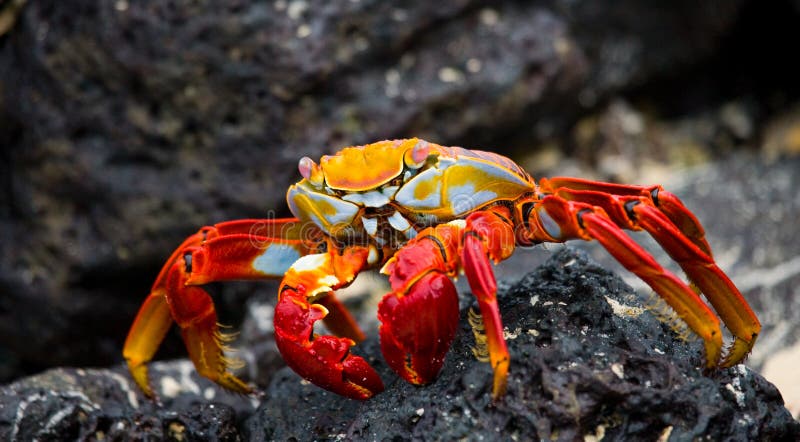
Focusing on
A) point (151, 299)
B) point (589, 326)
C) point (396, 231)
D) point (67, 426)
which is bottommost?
point (67, 426)

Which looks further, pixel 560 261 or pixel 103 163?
pixel 103 163

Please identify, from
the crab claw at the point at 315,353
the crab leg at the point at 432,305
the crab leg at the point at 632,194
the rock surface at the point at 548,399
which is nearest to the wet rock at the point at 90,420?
the rock surface at the point at 548,399

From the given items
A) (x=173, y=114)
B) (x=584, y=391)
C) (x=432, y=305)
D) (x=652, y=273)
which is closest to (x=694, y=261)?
(x=652, y=273)

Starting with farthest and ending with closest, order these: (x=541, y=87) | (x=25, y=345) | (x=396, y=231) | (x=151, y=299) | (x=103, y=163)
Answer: (x=541, y=87)
(x=25, y=345)
(x=103, y=163)
(x=151, y=299)
(x=396, y=231)

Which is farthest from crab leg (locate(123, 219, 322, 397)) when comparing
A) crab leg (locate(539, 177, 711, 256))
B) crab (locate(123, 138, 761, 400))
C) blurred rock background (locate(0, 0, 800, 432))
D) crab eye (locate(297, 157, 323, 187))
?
blurred rock background (locate(0, 0, 800, 432))

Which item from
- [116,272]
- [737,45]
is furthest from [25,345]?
[737,45]

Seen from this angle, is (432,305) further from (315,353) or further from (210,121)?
(210,121)

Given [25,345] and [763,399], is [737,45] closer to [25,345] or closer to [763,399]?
[763,399]

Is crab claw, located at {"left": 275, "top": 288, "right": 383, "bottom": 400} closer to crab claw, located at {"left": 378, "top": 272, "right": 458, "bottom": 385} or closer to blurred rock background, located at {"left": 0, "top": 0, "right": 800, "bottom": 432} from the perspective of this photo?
crab claw, located at {"left": 378, "top": 272, "right": 458, "bottom": 385}
